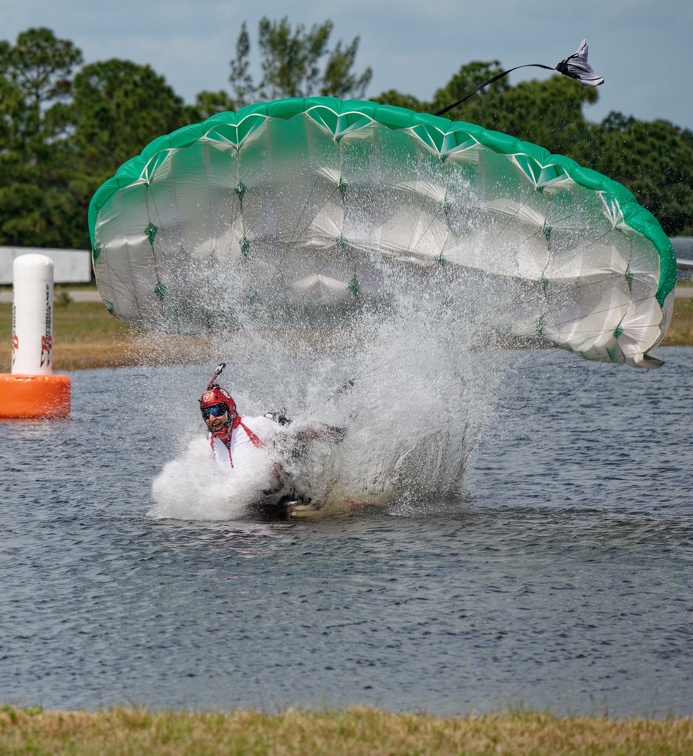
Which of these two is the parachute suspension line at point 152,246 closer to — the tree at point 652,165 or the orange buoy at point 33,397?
the orange buoy at point 33,397

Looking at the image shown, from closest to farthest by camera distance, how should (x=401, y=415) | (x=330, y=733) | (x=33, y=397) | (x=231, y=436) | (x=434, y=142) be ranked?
(x=330, y=733), (x=231, y=436), (x=434, y=142), (x=401, y=415), (x=33, y=397)

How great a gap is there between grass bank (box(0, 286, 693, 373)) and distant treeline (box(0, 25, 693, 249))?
13191 millimetres

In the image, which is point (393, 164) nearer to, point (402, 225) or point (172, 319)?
point (402, 225)

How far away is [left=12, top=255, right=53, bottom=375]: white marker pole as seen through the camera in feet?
72.7

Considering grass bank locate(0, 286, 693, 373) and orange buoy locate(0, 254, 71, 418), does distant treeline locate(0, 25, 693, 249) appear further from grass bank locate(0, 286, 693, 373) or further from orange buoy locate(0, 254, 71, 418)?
orange buoy locate(0, 254, 71, 418)

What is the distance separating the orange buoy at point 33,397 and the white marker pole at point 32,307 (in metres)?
0.42

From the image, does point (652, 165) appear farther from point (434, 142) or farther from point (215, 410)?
point (215, 410)

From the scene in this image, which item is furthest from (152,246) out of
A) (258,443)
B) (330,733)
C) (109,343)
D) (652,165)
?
(652,165)

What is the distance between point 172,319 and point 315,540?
5.04 meters

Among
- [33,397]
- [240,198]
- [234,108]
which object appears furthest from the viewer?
[234,108]

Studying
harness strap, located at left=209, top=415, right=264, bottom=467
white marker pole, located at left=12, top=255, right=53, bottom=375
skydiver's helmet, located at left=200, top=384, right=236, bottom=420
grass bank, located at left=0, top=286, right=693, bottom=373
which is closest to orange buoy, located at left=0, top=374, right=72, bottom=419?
white marker pole, located at left=12, top=255, right=53, bottom=375

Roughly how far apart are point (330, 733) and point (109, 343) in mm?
29974

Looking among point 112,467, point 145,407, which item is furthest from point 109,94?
point 112,467

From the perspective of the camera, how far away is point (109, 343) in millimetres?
36531
